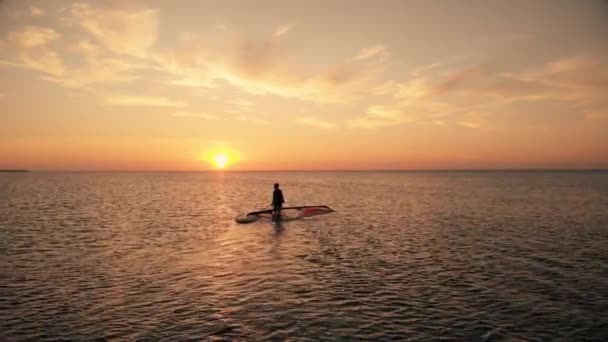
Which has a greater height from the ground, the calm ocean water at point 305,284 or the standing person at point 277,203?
the standing person at point 277,203

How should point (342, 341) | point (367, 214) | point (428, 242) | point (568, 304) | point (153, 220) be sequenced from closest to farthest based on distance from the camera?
point (342, 341) → point (568, 304) → point (428, 242) → point (153, 220) → point (367, 214)

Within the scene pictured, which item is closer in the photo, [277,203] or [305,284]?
[305,284]

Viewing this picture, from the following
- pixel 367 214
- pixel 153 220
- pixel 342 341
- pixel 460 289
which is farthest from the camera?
pixel 367 214

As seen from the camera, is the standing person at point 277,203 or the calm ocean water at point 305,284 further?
the standing person at point 277,203

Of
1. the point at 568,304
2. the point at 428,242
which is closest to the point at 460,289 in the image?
the point at 568,304

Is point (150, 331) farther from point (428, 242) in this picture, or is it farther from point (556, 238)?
point (556, 238)

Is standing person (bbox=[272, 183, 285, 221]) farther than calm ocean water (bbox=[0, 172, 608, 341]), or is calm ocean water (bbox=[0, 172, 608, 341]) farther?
standing person (bbox=[272, 183, 285, 221])

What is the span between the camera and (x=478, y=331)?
41.0 ft

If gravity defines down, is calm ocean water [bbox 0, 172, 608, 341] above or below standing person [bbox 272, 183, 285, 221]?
below

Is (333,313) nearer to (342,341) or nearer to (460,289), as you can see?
(342,341)

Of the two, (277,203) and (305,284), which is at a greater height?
(277,203)

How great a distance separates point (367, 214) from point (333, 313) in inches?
1396

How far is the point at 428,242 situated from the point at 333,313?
54.8 ft

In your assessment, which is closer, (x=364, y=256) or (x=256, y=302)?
(x=256, y=302)
